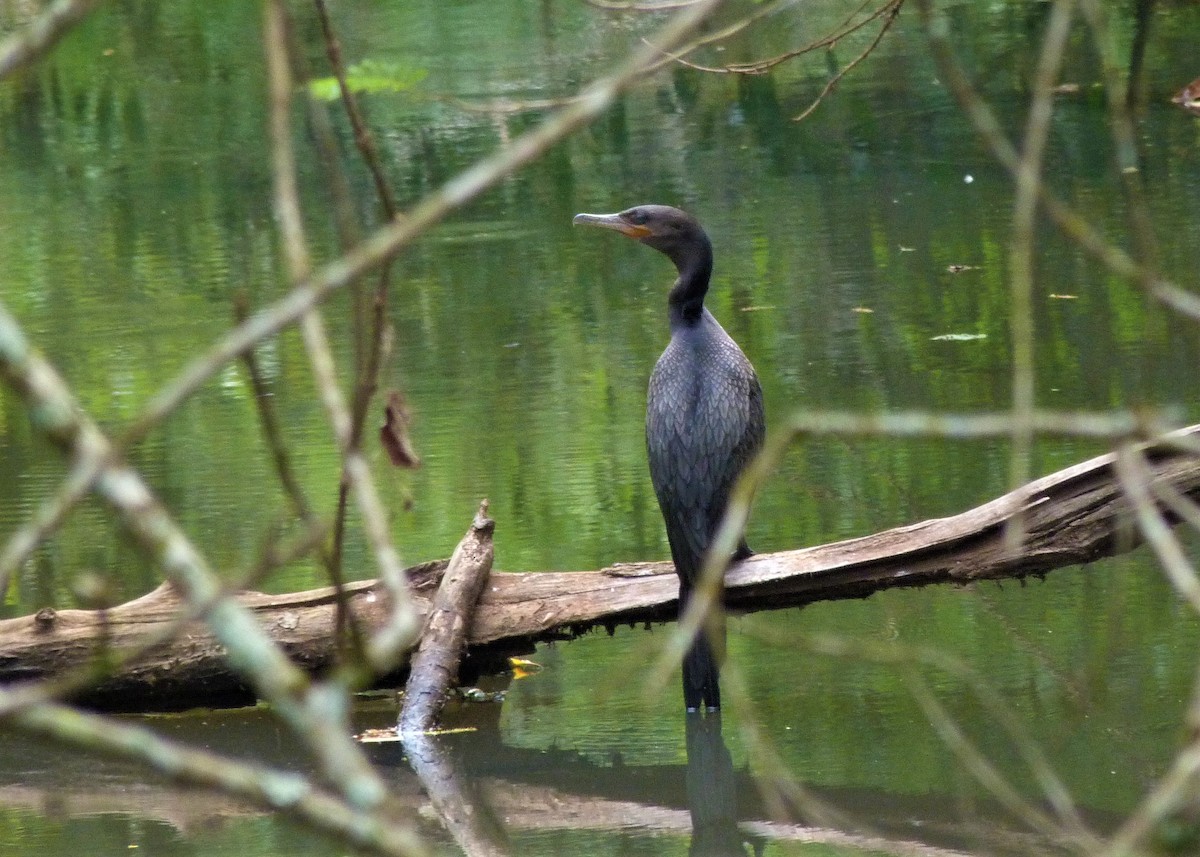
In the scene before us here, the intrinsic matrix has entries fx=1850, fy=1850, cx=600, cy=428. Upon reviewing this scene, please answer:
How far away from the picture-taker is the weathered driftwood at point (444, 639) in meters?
4.79

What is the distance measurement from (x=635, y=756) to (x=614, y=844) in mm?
489

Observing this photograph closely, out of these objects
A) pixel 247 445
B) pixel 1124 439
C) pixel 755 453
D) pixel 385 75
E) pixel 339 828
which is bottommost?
pixel 247 445

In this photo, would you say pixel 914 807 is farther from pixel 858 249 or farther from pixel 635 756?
pixel 858 249

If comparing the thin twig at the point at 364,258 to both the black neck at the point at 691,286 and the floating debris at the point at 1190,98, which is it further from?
the floating debris at the point at 1190,98

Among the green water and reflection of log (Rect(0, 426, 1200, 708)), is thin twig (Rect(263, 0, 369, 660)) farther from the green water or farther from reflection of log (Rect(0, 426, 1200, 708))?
reflection of log (Rect(0, 426, 1200, 708))

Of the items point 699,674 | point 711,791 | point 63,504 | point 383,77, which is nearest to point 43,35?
point 63,504

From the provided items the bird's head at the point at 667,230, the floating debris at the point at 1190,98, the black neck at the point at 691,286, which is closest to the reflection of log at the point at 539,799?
the black neck at the point at 691,286

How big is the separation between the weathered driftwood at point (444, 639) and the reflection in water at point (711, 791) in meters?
0.63

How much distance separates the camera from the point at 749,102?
15617mm

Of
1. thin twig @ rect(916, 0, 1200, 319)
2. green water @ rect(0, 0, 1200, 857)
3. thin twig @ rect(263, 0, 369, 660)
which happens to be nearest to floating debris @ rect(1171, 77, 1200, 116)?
green water @ rect(0, 0, 1200, 857)

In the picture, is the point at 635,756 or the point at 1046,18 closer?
the point at 635,756

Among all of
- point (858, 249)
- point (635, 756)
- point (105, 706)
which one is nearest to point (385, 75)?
point (635, 756)

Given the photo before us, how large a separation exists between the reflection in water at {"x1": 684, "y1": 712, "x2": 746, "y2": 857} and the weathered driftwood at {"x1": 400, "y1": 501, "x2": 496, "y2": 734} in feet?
2.07

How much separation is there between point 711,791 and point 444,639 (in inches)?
33.0
